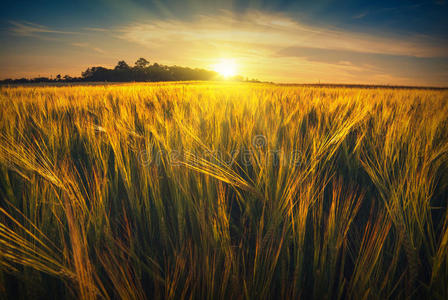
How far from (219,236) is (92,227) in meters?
0.37

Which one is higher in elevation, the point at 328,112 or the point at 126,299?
the point at 328,112

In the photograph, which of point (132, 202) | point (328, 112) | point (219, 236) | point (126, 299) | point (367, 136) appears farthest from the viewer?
point (328, 112)

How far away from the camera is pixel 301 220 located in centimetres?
46

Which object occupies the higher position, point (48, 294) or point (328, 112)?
point (328, 112)

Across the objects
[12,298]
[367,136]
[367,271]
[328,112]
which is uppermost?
[328,112]

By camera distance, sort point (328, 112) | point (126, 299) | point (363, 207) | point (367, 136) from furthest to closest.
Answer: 1. point (328, 112)
2. point (367, 136)
3. point (363, 207)
4. point (126, 299)

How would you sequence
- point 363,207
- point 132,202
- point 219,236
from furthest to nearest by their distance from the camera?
point 363,207 < point 132,202 < point 219,236

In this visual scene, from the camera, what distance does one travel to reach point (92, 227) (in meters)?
0.58

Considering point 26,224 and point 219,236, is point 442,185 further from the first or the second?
point 26,224

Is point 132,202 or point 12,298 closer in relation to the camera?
point 12,298

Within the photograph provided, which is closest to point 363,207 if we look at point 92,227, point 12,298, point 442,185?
point 442,185

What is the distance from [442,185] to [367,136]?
0.50m

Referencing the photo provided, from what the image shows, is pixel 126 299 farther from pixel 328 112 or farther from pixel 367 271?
pixel 328 112

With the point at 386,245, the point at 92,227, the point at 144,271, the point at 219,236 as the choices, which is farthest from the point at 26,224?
the point at 386,245
